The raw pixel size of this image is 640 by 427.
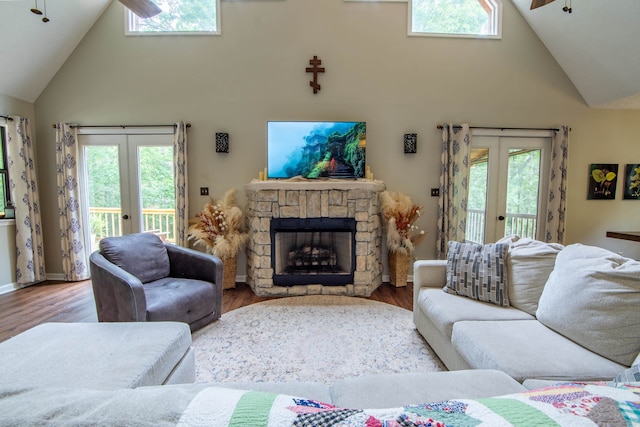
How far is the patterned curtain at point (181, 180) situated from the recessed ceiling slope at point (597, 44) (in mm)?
4671

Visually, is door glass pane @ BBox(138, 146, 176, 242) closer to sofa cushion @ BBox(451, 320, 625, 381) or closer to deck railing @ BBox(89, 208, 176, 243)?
deck railing @ BBox(89, 208, 176, 243)

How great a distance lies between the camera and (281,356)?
2.01 m

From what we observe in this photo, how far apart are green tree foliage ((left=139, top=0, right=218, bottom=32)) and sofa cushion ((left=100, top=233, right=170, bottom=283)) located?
2.88 metres

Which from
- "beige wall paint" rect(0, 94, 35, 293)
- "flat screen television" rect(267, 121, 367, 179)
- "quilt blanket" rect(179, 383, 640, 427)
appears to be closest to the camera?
"quilt blanket" rect(179, 383, 640, 427)

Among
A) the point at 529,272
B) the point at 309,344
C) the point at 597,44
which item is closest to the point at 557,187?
the point at 597,44

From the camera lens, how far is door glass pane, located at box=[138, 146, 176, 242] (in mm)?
3732

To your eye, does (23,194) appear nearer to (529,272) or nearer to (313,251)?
(313,251)

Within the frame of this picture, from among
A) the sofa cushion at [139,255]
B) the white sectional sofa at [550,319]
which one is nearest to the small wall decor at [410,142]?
the white sectional sofa at [550,319]

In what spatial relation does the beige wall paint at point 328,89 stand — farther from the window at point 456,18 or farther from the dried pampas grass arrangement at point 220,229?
the dried pampas grass arrangement at point 220,229

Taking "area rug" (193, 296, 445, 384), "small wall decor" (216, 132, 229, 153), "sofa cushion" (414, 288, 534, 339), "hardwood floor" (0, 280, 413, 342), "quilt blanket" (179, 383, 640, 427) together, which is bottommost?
"hardwood floor" (0, 280, 413, 342)

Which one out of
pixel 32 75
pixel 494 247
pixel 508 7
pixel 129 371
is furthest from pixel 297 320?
pixel 508 7

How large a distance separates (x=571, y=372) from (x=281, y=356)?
164 cm

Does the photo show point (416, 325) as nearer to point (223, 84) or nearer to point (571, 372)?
point (571, 372)

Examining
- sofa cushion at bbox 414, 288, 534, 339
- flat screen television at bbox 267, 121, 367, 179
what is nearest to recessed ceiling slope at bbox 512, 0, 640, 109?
flat screen television at bbox 267, 121, 367, 179
